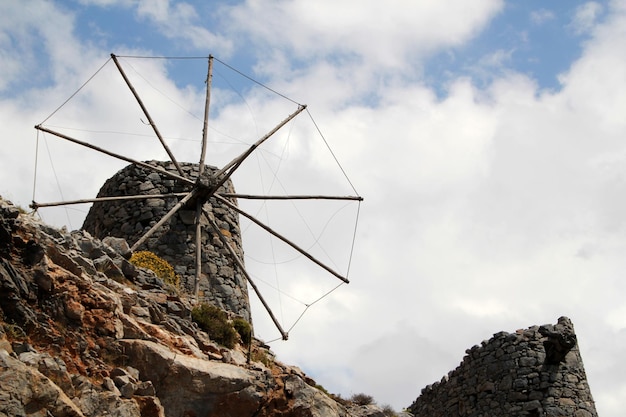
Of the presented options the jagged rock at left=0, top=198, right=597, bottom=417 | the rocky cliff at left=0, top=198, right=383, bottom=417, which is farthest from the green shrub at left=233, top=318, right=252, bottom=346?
the rocky cliff at left=0, top=198, right=383, bottom=417

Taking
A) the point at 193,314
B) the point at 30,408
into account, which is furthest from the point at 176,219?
the point at 30,408

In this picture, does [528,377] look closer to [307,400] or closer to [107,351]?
[307,400]

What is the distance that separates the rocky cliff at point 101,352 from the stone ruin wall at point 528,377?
229 inches

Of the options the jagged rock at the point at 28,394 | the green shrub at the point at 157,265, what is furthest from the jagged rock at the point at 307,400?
the green shrub at the point at 157,265

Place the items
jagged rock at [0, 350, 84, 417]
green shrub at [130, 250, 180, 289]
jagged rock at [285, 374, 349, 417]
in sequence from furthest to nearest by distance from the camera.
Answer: green shrub at [130, 250, 180, 289]
jagged rock at [285, 374, 349, 417]
jagged rock at [0, 350, 84, 417]

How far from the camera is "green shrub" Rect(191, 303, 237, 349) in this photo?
15.4 m

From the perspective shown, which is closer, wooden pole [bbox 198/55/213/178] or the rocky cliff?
the rocky cliff

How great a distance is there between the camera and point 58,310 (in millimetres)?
12289

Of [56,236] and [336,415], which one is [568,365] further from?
[56,236]

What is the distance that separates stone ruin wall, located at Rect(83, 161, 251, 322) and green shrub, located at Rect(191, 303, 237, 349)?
15.9 ft

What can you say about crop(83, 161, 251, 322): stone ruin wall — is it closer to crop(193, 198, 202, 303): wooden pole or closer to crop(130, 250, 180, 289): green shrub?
crop(193, 198, 202, 303): wooden pole

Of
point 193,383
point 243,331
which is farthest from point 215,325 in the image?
point 193,383

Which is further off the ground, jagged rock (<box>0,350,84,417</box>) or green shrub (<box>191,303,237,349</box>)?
green shrub (<box>191,303,237,349</box>)

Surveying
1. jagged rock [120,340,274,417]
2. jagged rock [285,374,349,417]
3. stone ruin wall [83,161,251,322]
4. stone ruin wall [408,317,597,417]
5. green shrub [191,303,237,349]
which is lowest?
jagged rock [120,340,274,417]
